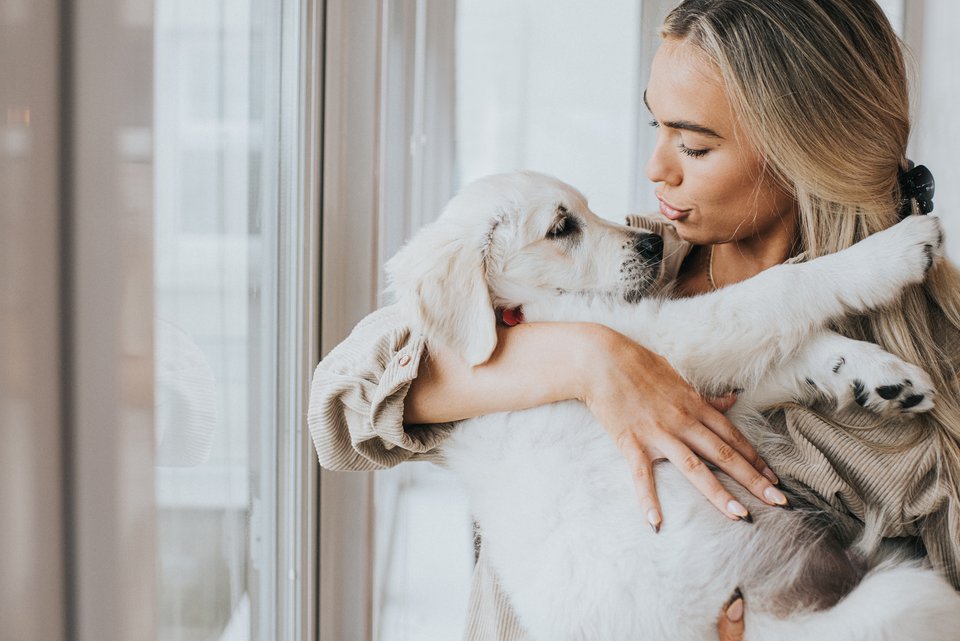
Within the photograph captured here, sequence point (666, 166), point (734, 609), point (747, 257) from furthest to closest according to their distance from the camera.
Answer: point (747, 257) < point (666, 166) < point (734, 609)

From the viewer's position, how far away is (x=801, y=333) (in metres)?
1.13

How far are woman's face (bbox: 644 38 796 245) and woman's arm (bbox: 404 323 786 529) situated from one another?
1.07ft

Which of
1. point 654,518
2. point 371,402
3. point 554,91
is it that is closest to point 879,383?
point 654,518

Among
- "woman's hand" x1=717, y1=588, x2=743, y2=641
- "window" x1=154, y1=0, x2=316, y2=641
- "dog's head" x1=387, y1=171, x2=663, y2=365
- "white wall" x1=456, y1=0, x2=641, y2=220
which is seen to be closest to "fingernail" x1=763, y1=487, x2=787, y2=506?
"woman's hand" x1=717, y1=588, x2=743, y2=641

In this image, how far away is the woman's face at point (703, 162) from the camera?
126 cm

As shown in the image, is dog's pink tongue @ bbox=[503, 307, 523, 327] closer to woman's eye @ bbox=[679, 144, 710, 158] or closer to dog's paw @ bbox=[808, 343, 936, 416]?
woman's eye @ bbox=[679, 144, 710, 158]

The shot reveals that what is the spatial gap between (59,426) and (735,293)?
1020mm

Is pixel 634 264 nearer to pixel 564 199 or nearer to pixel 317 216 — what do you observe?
pixel 564 199

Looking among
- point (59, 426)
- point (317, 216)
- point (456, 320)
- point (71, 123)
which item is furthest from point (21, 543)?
point (317, 216)

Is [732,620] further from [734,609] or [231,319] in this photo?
[231,319]

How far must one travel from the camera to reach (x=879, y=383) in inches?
41.8

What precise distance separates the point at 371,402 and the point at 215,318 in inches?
11.2

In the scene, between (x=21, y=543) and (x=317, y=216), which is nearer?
(x=21, y=543)

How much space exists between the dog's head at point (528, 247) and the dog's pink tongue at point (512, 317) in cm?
1
